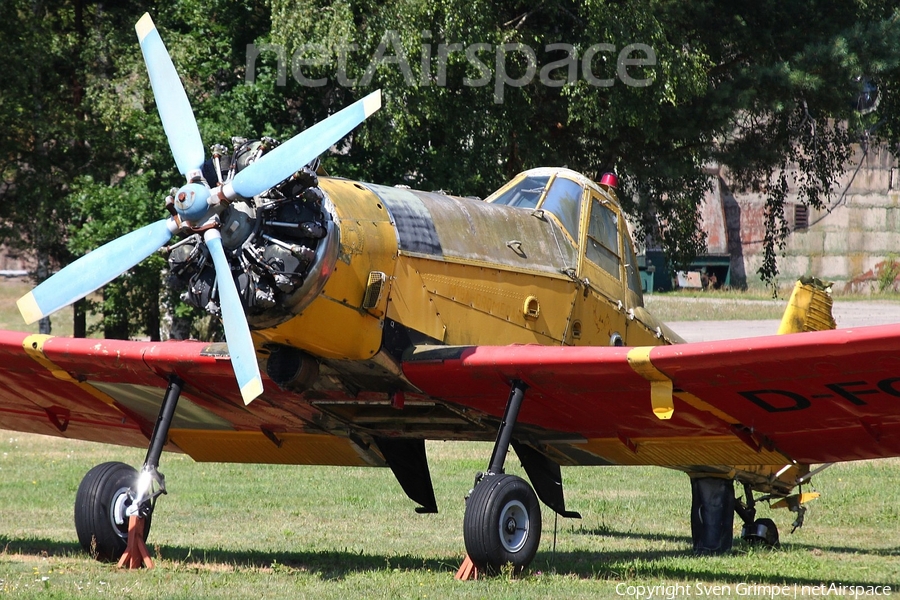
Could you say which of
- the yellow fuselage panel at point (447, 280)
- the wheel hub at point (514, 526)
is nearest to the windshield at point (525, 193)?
the yellow fuselage panel at point (447, 280)

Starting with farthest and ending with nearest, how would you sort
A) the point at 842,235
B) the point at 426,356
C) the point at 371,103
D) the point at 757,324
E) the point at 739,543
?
the point at 842,235 < the point at 757,324 < the point at 739,543 < the point at 426,356 < the point at 371,103

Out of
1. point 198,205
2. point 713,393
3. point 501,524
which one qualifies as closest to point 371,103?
point 198,205

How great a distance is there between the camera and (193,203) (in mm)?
7402

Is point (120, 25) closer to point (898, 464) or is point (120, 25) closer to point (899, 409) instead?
point (898, 464)

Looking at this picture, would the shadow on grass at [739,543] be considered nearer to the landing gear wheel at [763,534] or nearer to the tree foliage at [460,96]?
the landing gear wheel at [763,534]

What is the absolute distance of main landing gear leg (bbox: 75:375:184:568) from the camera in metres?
8.44

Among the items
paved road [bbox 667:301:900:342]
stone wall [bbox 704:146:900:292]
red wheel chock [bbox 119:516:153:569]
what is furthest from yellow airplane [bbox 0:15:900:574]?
stone wall [bbox 704:146:900:292]

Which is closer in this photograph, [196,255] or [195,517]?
[196,255]

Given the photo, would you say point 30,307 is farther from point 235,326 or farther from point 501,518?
point 501,518

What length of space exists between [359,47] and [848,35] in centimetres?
1017

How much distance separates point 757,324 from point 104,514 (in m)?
25.3

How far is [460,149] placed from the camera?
23.1 metres

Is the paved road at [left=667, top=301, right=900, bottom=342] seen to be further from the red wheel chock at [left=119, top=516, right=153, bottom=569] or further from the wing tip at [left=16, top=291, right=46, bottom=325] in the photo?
the wing tip at [left=16, top=291, right=46, bottom=325]

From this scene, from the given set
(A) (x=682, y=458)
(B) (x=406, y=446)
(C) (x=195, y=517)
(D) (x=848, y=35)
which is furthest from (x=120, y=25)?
(A) (x=682, y=458)
